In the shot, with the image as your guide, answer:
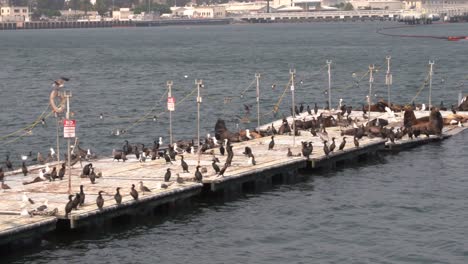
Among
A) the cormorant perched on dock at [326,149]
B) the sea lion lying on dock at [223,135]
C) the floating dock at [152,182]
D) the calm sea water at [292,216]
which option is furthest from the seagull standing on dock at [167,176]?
the sea lion lying on dock at [223,135]

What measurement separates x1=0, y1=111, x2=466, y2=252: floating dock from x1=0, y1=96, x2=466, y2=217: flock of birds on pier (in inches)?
13.8

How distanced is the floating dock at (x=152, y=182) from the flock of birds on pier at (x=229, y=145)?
350 millimetres

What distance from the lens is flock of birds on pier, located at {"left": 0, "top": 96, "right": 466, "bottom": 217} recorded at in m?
55.3

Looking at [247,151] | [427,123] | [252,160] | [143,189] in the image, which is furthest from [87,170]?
[427,123]

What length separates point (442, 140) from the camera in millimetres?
78625

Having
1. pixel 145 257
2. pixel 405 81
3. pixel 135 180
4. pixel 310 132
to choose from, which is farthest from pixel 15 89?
pixel 145 257

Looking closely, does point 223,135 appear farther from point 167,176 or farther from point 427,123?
point 167,176

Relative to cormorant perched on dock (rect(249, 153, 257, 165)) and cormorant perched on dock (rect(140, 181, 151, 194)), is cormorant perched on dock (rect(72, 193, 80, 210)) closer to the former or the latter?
cormorant perched on dock (rect(140, 181, 151, 194))

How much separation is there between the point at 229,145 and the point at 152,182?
358 inches

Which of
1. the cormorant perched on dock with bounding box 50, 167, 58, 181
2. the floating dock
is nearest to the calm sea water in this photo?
the floating dock

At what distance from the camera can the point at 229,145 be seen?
63562mm

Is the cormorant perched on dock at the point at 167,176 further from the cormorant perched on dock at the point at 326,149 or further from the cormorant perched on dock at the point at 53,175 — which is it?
the cormorant perched on dock at the point at 326,149

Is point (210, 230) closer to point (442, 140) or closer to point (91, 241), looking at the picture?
point (91, 241)

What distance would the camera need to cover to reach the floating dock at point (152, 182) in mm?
47625
